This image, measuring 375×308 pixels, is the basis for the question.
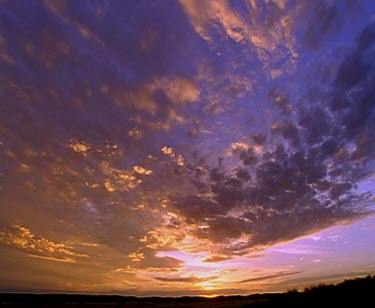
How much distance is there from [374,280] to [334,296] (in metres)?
4.62

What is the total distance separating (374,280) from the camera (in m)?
25.2

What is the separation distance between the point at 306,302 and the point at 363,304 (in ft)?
23.9

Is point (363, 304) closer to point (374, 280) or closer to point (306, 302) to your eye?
point (306, 302)

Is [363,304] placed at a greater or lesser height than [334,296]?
lesser

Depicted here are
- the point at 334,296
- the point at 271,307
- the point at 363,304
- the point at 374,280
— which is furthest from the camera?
the point at 271,307

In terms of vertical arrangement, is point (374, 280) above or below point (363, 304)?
above

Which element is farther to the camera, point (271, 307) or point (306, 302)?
point (271, 307)

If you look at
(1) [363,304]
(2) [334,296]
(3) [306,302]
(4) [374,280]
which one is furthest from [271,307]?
(1) [363,304]

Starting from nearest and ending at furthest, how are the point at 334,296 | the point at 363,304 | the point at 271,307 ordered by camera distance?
1. the point at 363,304
2. the point at 334,296
3. the point at 271,307

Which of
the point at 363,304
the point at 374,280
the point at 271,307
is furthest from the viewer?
the point at 271,307

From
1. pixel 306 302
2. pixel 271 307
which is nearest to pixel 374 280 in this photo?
pixel 306 302

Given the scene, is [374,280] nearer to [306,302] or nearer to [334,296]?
[334,296]

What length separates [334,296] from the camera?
23531 mm

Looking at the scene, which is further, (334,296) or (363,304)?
(334,296)
